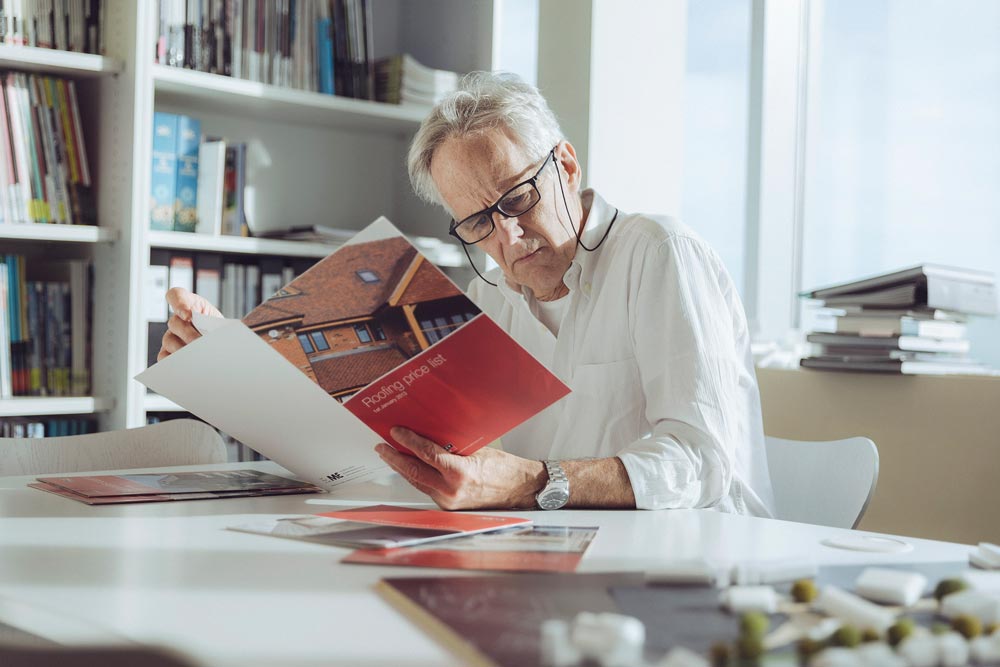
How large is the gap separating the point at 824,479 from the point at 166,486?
0.94 metres

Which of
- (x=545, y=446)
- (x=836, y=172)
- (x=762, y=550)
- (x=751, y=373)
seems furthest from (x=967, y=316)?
(x=762, y=550)

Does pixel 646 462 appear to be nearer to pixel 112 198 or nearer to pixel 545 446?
pixel 545 446

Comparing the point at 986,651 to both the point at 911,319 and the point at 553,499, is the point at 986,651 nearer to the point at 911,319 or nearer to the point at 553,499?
the point at 553,499

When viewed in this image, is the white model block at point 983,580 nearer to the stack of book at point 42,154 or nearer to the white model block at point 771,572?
the white model block at point 771,572

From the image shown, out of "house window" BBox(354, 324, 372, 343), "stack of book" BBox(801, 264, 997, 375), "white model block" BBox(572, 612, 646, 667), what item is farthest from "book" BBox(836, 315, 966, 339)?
"white model block" BBox(572, 612, 646, 667)

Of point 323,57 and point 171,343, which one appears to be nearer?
point 171,343

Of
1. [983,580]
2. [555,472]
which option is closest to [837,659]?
[983,580]

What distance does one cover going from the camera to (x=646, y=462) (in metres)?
1.21

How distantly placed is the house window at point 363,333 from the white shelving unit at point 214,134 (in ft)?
4.79

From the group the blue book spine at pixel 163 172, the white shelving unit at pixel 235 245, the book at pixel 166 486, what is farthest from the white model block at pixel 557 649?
the blue book spine at pixel 163 172

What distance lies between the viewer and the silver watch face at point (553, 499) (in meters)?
1.16

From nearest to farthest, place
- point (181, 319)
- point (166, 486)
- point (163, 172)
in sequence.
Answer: point (166, 486)
point (181, 319)
point (163, 172)

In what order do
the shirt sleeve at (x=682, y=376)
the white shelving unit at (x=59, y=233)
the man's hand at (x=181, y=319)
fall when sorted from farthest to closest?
the white shelving unit at (x=59, y=233) < the man's hand at (x=181, y=319) < the shirt sleeve at (x=682, y=376)

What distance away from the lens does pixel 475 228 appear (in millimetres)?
1552
